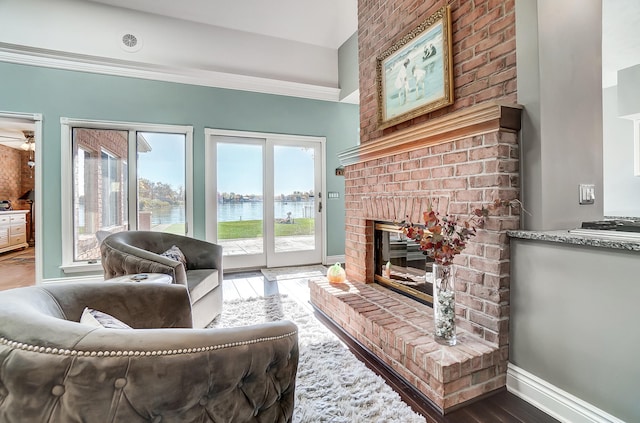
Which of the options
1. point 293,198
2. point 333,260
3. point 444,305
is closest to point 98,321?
point 444,305

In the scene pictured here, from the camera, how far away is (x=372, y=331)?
2004 millimetres

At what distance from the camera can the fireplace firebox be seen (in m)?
2.32

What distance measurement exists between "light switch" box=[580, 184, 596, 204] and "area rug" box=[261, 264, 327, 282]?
3.07 m

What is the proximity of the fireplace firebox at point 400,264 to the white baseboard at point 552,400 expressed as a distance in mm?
672

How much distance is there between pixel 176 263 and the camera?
2.09 m

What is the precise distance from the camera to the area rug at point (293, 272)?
13.2 feet

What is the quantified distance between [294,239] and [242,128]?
1.85 meters

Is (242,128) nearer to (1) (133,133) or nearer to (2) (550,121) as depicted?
(1) (133,133)

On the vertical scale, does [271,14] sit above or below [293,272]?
above

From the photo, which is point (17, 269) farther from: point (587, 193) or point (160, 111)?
point (587, 193)

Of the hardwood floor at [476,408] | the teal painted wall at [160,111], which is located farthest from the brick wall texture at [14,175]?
the hardwood floor at [476,408]

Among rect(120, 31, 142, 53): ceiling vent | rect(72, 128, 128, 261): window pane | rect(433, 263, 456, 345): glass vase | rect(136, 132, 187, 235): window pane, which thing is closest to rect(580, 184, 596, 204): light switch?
rect(433, 263, 456, 345): glass vase

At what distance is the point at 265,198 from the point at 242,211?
0.39 metres

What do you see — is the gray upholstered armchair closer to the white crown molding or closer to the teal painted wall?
the teal painted wall
